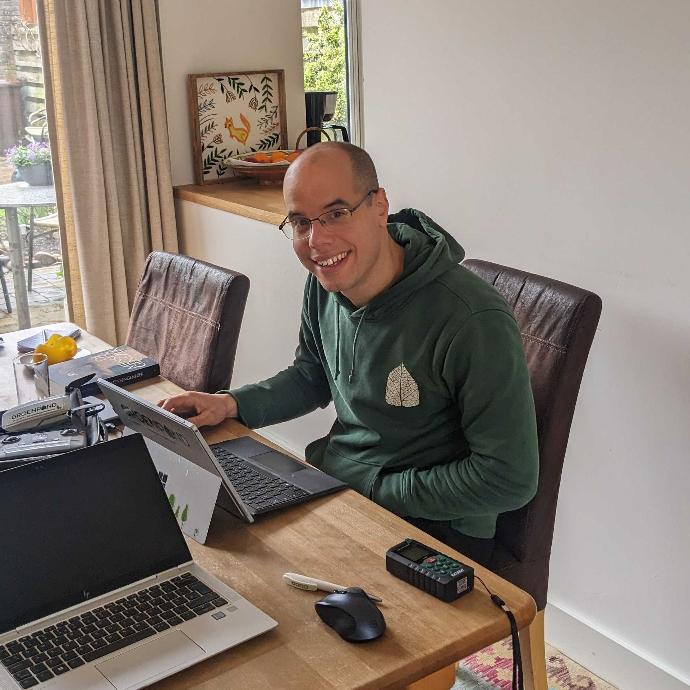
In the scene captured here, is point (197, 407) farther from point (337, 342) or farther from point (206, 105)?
point (206, 105)

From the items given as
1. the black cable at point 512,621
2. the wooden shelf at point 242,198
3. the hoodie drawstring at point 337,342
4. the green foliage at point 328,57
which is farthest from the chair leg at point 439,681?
the green foliage at point 328,57

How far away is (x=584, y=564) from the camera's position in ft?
7.59

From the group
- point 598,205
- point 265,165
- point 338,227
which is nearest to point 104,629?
point 338,227

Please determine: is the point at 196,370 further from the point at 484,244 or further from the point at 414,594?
the point at 414,594

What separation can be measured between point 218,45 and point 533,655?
265cm

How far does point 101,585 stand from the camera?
49.2 inches

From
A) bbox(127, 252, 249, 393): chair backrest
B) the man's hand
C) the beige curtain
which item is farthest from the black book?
the beige curtain

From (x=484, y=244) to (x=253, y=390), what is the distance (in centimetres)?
74

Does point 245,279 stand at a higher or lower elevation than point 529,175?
lower

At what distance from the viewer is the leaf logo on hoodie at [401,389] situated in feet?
5.58

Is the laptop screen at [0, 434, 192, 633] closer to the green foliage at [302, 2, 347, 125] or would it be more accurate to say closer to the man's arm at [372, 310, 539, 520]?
the man's arm at [372, 310, 539, 520]

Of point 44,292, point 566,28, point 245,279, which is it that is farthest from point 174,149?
point 566,28

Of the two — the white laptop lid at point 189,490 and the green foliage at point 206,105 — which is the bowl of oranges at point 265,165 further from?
the white laptop lid at point 189,490

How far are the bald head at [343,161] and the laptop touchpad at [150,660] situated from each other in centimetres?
84
